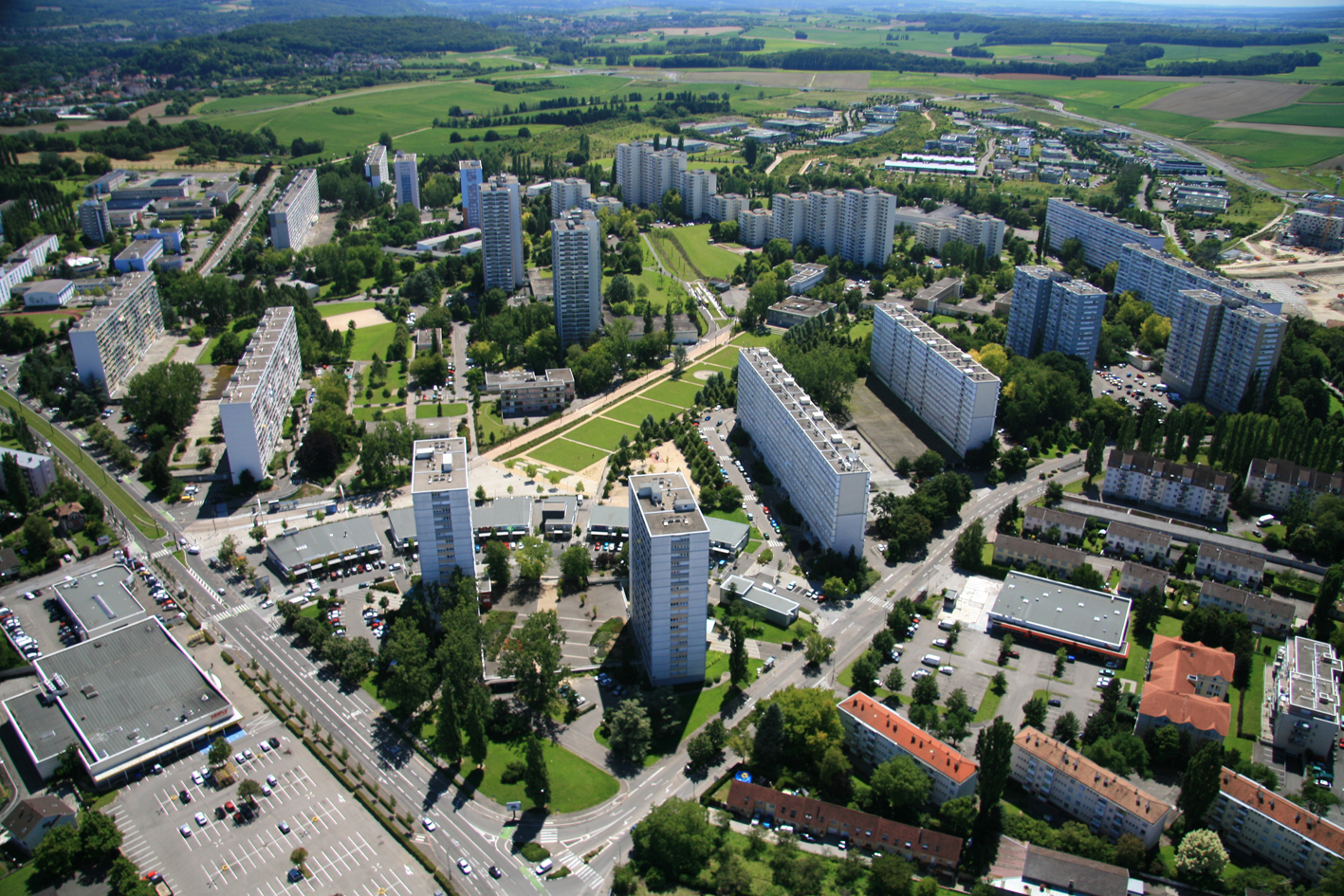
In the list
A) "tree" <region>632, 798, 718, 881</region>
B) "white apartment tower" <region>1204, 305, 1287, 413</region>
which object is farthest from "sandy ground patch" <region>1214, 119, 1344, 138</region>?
"tree" <region>632, 798, 718, 881</region>

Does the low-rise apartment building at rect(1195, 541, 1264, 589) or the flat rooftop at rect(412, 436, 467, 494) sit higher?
the flat rooftop at rect(412, 436, 467, 494)

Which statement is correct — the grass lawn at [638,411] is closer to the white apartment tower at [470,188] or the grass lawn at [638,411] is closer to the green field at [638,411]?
Answer: the green field at [638,411]

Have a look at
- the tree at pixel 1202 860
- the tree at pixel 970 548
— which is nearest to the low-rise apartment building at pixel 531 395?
the tree at pixel 970 548

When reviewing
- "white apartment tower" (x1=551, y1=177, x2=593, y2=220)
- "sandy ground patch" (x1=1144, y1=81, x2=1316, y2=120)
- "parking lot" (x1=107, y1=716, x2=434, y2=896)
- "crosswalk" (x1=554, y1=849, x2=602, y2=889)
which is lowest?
"parking lot" (x1=107, y1=716, x2=434, y2=896)

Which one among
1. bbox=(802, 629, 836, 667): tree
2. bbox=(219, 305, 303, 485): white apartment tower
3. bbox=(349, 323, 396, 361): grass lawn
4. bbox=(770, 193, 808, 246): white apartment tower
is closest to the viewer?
bbox=(802, 629, 836, 667): tree

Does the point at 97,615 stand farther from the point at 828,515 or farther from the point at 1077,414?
the point at 1077,414

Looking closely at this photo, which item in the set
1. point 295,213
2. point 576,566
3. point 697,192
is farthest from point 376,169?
point 576,566

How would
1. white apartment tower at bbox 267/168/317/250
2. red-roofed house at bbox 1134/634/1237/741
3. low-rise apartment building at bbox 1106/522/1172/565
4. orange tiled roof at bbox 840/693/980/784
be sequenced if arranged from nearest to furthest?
orange tiled roof at bbox 840/693/980/784 < red-roofed house at bbox 1134/634/1237/741 < low-rise apartment building at bbox 1106/522/1172/565 < white apartment tower at bbox 267/168/317/250

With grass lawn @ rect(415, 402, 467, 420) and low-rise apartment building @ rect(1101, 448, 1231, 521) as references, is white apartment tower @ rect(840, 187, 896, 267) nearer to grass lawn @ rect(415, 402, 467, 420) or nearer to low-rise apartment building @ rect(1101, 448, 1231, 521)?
low-rise apartment building @ rect(1101, 448, 1231, 521)
